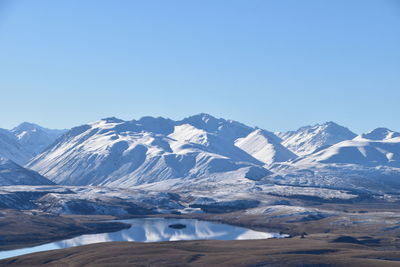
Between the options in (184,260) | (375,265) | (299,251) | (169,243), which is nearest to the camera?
(375,265)

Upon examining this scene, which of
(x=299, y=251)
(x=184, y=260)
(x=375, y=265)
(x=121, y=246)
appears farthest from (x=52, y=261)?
(x=375, y=265)

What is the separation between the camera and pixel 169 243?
7544 inches

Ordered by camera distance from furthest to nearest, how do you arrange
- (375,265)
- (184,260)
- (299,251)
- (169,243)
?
(169,243), (299,251), (184,260), (375,265)

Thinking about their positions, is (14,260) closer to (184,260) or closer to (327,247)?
(184,260)

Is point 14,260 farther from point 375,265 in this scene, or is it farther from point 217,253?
point 375,265

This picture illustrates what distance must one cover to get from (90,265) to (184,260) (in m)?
23.1

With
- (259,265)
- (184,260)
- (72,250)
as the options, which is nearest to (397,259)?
(259,265)

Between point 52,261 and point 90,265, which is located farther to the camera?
point 52,261

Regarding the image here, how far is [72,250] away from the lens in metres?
180

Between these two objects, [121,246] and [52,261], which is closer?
[52,261]

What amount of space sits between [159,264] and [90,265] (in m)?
16.6

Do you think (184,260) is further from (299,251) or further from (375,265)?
(375,265)

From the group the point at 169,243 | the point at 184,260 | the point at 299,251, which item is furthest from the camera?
the point at 169,243

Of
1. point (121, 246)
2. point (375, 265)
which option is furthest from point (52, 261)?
point (375, 265)
